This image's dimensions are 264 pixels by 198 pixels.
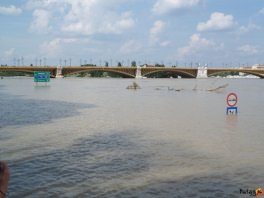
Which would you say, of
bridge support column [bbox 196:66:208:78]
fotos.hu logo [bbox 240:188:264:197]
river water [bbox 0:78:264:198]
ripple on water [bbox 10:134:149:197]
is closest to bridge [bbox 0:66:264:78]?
bridge support column [bbox 196:66:208:78]

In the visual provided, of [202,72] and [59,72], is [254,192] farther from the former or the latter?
[202,72]

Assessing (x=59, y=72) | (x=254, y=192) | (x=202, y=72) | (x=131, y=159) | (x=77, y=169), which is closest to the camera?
(x=254, y=192)

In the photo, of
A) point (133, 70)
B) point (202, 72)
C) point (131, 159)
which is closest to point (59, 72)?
point (133, 70)

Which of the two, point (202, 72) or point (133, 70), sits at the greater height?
point (133, 70)

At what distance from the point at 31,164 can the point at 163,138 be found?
25.4 feet

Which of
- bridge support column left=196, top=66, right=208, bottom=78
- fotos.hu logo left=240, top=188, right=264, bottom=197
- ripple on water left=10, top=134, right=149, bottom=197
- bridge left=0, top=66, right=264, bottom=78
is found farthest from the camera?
bridge support column left=196, top=66, right=208, bottom=78

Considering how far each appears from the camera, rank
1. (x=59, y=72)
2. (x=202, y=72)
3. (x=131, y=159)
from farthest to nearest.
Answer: (x=202, y=72), (x=59, y=72), (x=131, y=159)

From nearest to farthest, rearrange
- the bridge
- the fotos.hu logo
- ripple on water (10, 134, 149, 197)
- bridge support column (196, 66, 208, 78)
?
the fotos.hu logo < ripple on water (10, 134, 149, 197) < the bridge < bridge support column (196, 66, 208, 78)

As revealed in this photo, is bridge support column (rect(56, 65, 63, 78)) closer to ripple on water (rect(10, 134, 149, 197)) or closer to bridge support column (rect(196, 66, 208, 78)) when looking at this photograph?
bridge support column (rect(196, 66, 208, 78))

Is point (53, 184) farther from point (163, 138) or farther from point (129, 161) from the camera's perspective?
point (163, 138)

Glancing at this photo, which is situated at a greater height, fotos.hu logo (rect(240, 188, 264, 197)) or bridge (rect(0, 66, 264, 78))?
bridge (rect(0, 66, 264, 78))

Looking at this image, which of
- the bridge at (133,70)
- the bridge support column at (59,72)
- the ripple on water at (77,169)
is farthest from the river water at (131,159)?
the bridge support column at (59,72)

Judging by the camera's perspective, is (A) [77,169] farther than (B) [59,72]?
Answer: No

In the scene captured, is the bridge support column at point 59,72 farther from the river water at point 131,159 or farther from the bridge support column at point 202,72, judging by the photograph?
the river water at point 131,159
